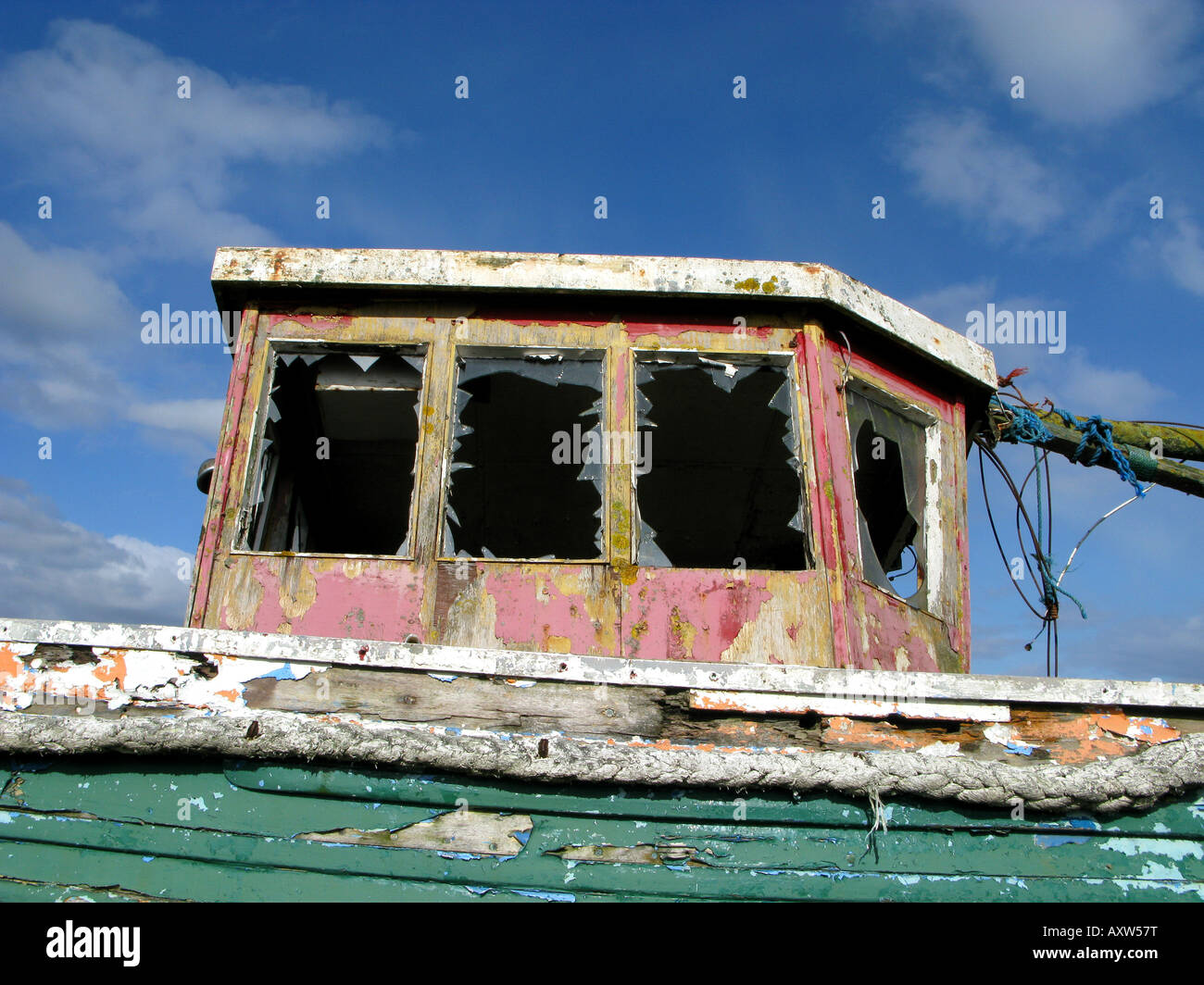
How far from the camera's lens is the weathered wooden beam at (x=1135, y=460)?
18.7 ft

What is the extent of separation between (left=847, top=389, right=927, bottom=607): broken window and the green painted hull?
140cm

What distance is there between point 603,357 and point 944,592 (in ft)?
6.44

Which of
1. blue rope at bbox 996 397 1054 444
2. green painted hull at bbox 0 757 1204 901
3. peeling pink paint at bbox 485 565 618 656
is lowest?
green painted hull at bbox 0 757 1204 901

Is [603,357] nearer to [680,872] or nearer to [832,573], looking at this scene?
[832,573]

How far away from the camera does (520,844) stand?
2.91 meters

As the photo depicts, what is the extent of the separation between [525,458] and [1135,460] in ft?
→ 13.3

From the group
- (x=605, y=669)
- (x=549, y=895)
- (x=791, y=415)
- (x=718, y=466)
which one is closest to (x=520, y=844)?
(x=549, y=895)

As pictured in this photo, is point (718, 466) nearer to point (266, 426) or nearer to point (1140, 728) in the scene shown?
point (266, 426)

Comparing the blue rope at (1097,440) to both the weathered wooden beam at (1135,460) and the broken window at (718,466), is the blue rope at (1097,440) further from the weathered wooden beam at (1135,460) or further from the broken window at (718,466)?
the broken window at (718,466)

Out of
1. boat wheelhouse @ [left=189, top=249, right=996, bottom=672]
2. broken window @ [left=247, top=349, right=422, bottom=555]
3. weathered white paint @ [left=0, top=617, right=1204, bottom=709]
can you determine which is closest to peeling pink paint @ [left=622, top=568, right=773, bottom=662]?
boat wheelhouse @ [left=189, top=249, right=996, bottom=672]

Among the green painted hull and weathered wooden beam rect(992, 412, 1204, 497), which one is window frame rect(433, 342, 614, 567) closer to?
the green painted hull

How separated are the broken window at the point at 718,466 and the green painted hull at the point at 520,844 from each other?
6.30 ft

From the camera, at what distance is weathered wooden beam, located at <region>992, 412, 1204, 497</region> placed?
5707 mm
